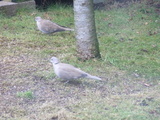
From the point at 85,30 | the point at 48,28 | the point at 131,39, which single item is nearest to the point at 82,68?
the point at 85,30

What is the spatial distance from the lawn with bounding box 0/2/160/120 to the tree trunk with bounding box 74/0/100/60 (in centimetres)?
16

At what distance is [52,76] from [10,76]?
67cm

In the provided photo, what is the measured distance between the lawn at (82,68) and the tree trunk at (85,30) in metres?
0.16

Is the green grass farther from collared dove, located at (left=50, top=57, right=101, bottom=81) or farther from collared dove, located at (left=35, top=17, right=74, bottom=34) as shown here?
collared dove, located at (left=50, top=57, right=101, bottom=81)

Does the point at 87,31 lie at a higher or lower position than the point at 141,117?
higher

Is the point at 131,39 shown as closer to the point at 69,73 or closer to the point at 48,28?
the point at 48,28

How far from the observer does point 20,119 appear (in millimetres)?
4676

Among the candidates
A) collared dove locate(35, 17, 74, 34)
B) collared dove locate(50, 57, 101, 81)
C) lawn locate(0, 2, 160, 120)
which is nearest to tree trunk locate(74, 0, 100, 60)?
lawn locate(0, 2, 160, 120)

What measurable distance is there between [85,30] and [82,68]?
0.69 m

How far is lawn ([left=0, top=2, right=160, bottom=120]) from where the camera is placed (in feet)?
16.3

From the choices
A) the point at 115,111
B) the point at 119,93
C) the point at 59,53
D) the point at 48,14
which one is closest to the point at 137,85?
the point at 119,93

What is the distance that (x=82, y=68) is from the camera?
21.4 feet

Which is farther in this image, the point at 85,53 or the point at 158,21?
the point at 158,21

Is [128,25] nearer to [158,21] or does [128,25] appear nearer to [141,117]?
[158,21]
